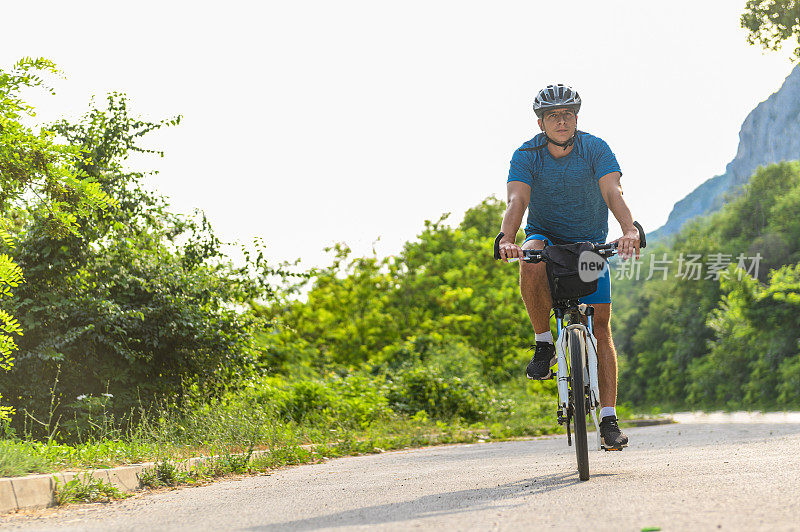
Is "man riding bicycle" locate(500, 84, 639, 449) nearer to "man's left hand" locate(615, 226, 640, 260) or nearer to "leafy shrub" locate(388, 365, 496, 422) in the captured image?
"man's left hand" locate(615, 226, 640, 260)

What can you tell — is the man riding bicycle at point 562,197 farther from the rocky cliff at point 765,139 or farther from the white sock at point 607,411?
the rocky cliff at point 765,139

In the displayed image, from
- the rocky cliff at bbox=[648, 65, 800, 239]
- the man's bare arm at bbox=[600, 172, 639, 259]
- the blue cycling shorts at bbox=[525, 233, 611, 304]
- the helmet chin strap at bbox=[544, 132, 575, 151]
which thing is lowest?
the blue cycling shorts at bbox=[525, 233, 611, 304]

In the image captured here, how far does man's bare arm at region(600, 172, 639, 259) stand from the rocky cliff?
61593mm

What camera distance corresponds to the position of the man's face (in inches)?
237

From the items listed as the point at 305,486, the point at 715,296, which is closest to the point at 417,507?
the point at 305,486

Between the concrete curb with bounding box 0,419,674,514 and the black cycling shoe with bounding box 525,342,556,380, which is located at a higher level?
the black cycling shoe with bounding box 525,342,556,380

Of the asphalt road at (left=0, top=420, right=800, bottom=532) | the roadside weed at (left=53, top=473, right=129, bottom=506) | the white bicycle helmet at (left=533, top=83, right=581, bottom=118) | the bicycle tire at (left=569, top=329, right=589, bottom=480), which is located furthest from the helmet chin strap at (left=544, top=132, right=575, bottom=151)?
the roadside weed at (left=53, top=473, right=129, bottom=506)

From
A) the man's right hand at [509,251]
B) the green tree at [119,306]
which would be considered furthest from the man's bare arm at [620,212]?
the green tree at [119,306]

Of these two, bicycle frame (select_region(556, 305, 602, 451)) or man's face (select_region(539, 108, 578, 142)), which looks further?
man's face (select_region(539, 108, 578, 142))

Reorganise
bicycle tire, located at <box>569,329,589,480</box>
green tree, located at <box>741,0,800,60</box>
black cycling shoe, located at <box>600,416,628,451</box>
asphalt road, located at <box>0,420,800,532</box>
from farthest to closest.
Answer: green tree, located at <box>741,0,800,60</box> < black cycling shoe, located at <box>600,416,628,451</box> < bicycle tire, located at <box>569,329,589,480</box> < asphalt road, located at <box>0,420,800,532</box>

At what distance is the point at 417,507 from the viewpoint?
4.94 metres

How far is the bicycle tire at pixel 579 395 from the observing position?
5.50m

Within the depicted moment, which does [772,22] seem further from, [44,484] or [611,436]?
[44,484]

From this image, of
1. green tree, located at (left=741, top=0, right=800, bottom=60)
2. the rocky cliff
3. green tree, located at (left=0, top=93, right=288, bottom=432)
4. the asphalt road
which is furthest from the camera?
the rocky cliff
